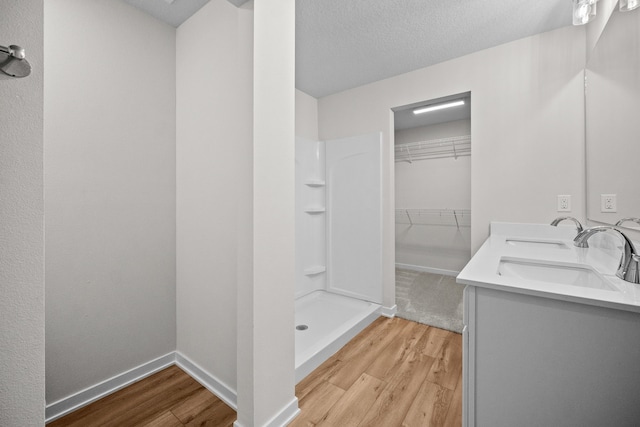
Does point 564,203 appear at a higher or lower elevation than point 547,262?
higher

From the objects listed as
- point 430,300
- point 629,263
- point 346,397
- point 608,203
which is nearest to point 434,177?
point 430,300

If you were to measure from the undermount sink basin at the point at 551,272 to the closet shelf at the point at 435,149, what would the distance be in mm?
2809

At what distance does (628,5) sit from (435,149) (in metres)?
2.98

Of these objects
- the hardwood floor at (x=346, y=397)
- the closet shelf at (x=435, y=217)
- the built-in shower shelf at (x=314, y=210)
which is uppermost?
the built-in shower shelf at (x=314, y=210)

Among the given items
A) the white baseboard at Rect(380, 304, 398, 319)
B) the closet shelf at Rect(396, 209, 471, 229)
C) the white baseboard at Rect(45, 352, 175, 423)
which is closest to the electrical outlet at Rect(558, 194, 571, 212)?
Answer: the white baseboard at Rect(380, 304, 398, 319)

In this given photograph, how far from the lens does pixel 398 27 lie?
1907 millimetres

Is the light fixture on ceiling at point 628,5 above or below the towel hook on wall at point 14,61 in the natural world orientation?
above

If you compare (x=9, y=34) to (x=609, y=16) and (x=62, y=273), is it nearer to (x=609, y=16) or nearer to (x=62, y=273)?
(x=62, y=273)

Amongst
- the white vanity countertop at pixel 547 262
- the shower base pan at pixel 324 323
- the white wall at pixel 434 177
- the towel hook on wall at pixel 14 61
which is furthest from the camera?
the white wall at pixel 434 177

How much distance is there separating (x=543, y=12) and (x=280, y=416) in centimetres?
299

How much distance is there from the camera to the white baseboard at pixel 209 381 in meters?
1.47

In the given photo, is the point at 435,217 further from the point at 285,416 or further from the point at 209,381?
the point at 209,381

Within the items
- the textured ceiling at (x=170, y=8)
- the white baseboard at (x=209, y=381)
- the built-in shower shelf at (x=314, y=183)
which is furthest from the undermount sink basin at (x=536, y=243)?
the textured ceiling at (x=170, y=8)

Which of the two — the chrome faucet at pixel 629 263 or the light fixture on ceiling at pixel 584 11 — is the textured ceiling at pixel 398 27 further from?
the chrome faucet at pixel 629 263
